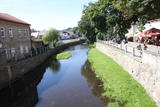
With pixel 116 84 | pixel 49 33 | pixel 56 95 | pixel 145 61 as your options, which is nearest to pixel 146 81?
pixel 145 61

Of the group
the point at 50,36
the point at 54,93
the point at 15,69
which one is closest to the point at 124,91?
the point at 54,93

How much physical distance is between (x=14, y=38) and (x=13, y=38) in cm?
33

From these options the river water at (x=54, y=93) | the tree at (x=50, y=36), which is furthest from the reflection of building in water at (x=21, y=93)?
the tree at (x=50, y=36)

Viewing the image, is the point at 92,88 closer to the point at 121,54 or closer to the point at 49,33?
the point at 121,54

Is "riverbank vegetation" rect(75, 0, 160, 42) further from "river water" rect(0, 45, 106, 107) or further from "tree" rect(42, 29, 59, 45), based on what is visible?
"tree" rect(42, 29, 59, 45)

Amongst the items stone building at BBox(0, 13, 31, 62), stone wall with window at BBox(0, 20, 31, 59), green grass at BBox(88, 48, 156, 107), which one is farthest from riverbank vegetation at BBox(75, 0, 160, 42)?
stone wall with window at BBox(0, 20, 31, 59)

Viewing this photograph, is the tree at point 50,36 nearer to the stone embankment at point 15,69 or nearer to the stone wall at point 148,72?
the stone embankment at point 15,69

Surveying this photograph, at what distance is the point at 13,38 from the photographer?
2947cm

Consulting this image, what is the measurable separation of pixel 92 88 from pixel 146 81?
18.0 feet

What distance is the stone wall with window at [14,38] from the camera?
86.2 feet

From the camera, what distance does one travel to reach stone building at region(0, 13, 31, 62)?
26.1m

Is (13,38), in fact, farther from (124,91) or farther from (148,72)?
(148,72)

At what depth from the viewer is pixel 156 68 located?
11828 millimetres

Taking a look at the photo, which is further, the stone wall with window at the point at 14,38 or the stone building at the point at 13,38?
the stone wall with window at the point at 14,38
